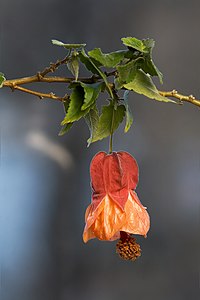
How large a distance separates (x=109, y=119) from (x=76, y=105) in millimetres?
41

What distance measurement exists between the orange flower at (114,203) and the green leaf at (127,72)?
7 centimetres

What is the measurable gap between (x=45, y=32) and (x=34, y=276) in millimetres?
890

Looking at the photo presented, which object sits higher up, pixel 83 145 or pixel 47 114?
pixel 47 114

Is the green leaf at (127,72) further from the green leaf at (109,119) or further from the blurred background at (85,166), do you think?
the blurred background at (85,166)

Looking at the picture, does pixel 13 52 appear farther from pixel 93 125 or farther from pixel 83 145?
pixel 93 125

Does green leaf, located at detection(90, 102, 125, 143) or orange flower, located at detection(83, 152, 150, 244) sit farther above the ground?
green leaf, located at detection(90, 102, 125, 143)

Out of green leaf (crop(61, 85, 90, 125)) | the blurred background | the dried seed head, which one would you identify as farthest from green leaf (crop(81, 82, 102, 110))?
the blurred background

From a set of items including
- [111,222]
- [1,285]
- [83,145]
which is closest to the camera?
[111,222]

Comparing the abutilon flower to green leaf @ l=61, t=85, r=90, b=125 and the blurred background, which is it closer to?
green leaf @ l=61, t=85, r=90, b=125

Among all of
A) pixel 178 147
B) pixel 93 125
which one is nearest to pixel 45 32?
pixel 178 147

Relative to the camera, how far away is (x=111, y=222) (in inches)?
12.9

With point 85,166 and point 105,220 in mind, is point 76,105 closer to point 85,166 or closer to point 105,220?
point 105,220

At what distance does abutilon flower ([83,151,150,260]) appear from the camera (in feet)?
1.09

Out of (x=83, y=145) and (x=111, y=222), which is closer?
(x=111, y=222)
